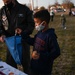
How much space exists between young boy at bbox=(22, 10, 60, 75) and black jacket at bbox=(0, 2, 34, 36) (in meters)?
0.88

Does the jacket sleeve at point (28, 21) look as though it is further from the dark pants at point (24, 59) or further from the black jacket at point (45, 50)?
the black jacket at point (45, 50)

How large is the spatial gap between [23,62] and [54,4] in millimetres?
136025

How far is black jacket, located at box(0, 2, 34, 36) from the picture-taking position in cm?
546

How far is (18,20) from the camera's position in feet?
17.9

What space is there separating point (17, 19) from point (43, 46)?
1154mm

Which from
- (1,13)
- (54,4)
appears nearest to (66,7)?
(54,4)

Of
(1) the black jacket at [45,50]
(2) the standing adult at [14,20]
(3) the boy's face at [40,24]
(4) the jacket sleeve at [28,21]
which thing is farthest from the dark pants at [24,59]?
(3) the boy's face at [40,24]

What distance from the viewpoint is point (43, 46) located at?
4.48 m

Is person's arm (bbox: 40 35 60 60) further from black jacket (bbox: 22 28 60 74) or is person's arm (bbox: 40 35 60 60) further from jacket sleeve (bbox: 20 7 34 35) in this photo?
jacket sleeve (bbox: 20 7 34 35)

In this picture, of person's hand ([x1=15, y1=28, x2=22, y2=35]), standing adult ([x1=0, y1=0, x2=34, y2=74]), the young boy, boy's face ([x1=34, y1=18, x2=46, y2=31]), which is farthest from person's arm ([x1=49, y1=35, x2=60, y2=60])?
standing adult ([x1=0, y1=0, x2=34, y2=74])

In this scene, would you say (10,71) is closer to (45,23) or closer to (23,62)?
(45,23)

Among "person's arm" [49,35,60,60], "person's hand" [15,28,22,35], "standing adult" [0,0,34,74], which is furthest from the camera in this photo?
"standing adult" [0,0,34,74]

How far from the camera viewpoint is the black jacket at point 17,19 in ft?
17.9

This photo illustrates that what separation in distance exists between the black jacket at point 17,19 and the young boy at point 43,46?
0.88 metres
